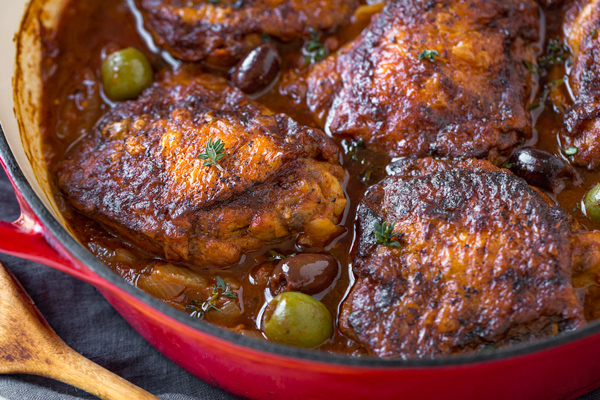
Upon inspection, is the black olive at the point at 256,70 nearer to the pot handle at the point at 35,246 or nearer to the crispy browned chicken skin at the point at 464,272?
the crispy browned chicken skin at the point at 464,272

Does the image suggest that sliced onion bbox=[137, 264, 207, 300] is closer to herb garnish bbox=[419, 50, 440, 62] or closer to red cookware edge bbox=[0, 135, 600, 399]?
red cookware edge bbox=[0, 135, 600, 399]

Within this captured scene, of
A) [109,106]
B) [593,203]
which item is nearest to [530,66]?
[593,203]

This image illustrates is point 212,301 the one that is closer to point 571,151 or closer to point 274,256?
point 274,256

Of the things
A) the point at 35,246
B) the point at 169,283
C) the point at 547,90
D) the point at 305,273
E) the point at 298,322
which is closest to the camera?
the point at 35,246

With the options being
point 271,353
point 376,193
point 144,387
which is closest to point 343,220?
point 376,193

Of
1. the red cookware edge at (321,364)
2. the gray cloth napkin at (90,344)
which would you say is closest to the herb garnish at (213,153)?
the red cookware edge at (321,364)

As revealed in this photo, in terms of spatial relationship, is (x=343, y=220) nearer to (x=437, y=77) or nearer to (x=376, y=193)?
→ (x=376, y=193)
